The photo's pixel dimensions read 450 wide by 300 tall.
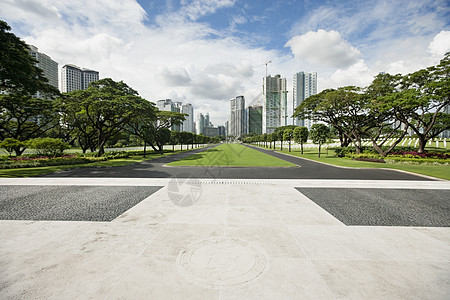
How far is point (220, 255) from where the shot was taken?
3.61m

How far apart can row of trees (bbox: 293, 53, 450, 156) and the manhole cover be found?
996 inches

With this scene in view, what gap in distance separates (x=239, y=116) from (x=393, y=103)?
6719 inches

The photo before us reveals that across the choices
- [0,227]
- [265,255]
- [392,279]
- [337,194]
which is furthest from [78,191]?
[337,194]

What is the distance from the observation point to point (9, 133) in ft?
92.2

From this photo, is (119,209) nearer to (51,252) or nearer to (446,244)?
(51,252)

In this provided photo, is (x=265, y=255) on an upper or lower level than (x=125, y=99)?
lower

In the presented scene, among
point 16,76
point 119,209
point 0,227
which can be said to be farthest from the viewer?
point 16,76

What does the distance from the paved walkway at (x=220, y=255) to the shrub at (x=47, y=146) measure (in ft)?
58.1

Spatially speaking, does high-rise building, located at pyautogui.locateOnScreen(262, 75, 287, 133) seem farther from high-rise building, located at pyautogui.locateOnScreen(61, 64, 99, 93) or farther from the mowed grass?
high-rise building, located at pyautogui.locateOnScreen(61, 64, 99, 93)

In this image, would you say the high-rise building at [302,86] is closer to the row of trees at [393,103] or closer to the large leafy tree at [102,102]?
the row of trees at [393,103]

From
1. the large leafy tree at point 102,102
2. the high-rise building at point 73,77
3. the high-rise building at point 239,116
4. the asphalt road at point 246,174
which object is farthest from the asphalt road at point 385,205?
the high-rise building at point 239,116

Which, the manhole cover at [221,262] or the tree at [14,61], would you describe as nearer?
the manhole cover at [221,262]

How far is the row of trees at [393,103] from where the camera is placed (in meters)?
19.9

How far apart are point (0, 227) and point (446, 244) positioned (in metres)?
11.3
